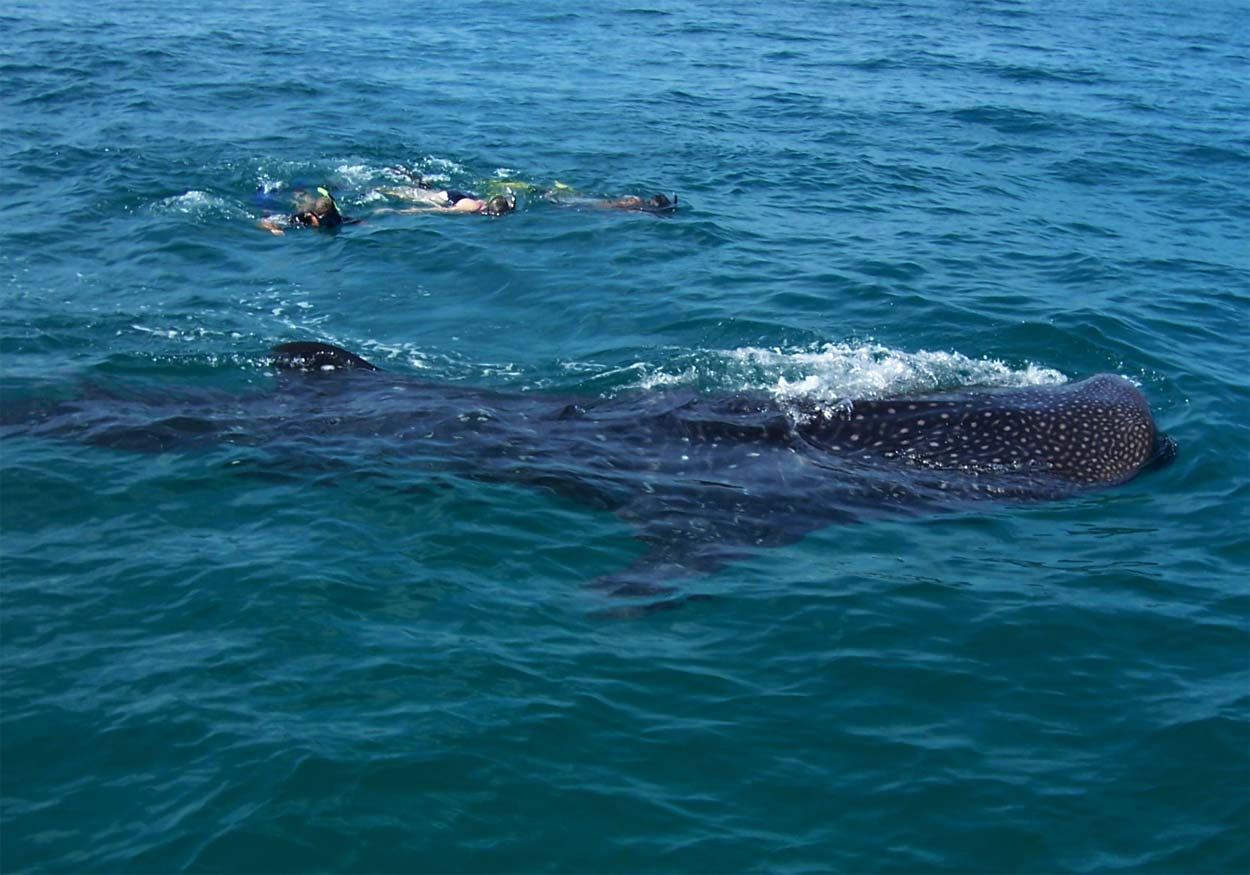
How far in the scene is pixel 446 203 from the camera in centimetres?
2103

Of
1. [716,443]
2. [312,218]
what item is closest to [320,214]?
[312,218]

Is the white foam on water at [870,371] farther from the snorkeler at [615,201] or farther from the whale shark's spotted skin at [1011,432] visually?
the snorkeler at [615,201]

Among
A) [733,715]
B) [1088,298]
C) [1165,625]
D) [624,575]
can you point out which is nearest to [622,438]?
[624,575]

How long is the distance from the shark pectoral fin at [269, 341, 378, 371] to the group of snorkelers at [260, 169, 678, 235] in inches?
263

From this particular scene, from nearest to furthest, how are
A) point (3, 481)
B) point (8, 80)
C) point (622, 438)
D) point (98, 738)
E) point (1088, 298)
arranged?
point (98, 738) → point (3, 481) → point (622, 438) → point (1088, 298) → point (8, 80)

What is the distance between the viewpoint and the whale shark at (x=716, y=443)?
11.5m

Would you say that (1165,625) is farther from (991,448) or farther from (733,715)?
(733,715)

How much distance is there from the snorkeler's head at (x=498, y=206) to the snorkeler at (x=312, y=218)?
2.53 metres

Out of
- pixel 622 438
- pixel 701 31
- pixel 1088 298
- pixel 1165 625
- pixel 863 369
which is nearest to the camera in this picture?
pixel 1165 625

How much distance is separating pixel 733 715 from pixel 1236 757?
138 inches

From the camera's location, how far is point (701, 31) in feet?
126

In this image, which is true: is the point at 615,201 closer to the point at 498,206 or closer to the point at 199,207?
the point at 498,206

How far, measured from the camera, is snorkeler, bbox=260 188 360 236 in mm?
19750

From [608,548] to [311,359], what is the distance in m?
4.89
